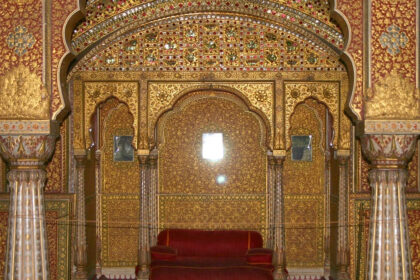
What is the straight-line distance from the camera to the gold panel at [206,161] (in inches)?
324

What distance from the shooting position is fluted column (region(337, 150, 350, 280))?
7465 millimetres

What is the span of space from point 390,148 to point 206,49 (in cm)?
295

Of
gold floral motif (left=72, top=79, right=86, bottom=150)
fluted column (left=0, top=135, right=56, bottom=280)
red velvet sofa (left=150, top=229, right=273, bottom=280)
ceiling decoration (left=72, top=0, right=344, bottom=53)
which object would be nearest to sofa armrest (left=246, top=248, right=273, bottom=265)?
red velvet sofa (left=150, top=229, right=273, bottom=280)

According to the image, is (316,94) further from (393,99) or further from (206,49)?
(393,99)

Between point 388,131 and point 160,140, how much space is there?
3.63 m

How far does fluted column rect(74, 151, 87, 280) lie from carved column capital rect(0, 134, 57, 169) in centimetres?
178

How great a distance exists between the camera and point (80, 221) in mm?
7453

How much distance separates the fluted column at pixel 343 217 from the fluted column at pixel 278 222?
2.45 ft

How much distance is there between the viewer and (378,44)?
551 centimetres

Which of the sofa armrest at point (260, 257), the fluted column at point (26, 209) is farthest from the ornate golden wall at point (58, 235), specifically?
the sofa armrest at point (260, 257)

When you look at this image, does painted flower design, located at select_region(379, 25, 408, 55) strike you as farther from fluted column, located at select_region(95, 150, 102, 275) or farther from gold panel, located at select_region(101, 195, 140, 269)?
fluted column, located at select_region(95, 150, 102, 275)

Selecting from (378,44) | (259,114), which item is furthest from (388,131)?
(259,114)

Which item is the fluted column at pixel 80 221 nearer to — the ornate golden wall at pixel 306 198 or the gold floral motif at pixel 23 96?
the gold floral motif at pixel 23 96

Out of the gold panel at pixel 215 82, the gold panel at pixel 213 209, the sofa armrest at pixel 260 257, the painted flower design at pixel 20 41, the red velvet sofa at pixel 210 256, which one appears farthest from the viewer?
the gold panel at pixel 213 209
